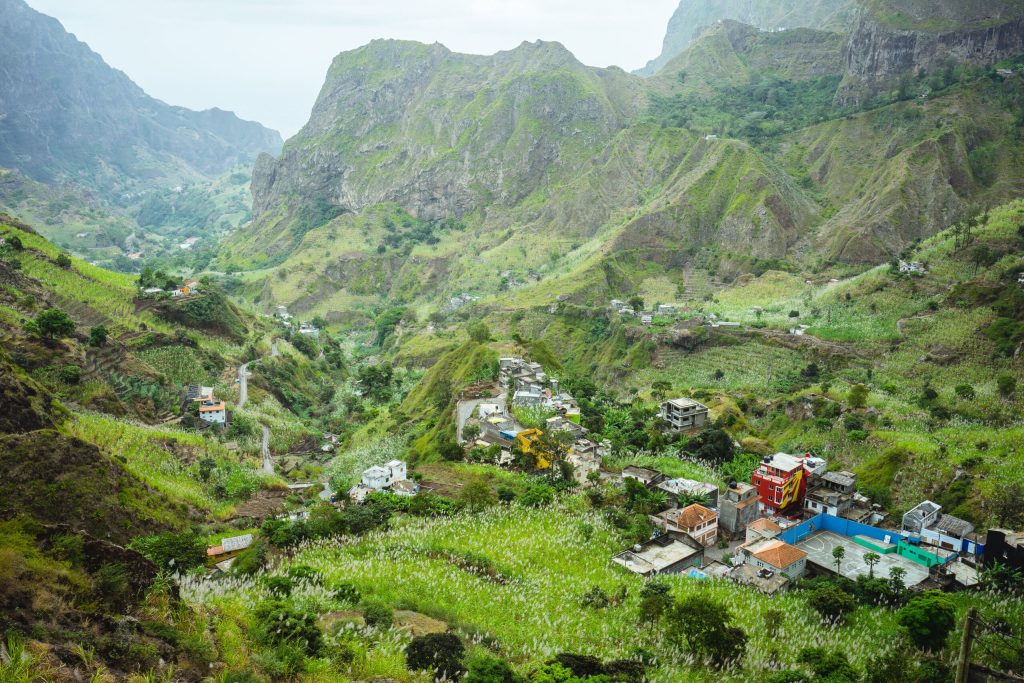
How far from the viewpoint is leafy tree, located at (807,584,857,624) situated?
30484 mm

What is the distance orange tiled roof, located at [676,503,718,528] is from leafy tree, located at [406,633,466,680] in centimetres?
2050

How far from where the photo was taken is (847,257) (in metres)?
120

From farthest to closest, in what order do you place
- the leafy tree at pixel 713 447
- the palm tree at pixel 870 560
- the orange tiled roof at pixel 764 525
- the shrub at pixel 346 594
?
the leafy tree at pixel 713 447 → the orange tiled roof at pixel 764 525 → the palm tree at pixel 870 560 → the shrub at pixel 346 594

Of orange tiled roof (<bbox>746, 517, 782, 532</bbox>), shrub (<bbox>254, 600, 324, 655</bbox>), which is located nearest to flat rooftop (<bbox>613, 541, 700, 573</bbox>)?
orange tiled roof (<bbox>746, 517, 782, 532</bbox>)

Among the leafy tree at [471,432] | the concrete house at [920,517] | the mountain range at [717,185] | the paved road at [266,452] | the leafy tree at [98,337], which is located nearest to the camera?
the concrete house at [920,517]

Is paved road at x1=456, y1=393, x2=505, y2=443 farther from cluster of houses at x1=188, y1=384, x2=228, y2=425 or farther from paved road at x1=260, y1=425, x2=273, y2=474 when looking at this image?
cluster of houses at x1=188, y1=384, x2=228, y2=425

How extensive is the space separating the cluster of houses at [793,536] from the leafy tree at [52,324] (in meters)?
47.7

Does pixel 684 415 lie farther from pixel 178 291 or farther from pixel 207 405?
pixel 178 291

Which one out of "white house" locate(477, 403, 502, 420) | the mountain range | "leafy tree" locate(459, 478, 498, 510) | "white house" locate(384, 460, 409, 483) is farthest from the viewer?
the mountain range

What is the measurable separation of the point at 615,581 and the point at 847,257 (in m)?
108

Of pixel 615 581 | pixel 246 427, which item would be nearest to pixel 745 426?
pixel 615 581

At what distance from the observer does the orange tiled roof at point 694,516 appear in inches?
1500

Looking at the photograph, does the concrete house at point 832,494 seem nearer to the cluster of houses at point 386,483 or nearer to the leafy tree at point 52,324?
the cluster of houses at point 386,483

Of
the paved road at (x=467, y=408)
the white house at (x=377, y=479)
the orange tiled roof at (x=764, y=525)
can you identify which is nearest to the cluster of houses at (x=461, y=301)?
the paved road at (x=467, y=408)
